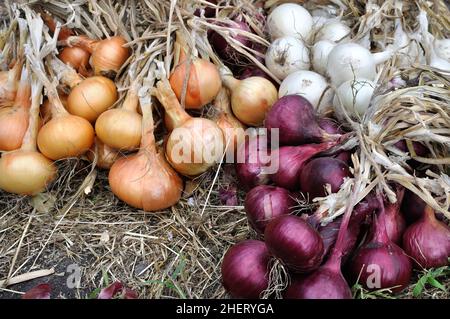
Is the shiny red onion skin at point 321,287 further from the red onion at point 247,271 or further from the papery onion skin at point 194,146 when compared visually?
the papery onion skin at point 194,146

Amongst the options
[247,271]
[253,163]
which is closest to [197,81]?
[253,163]

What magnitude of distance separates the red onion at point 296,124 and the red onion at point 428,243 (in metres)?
0.39

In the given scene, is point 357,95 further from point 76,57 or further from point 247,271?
point 76,57

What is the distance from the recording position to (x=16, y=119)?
1941 mm

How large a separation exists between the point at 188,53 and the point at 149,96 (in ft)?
0.68

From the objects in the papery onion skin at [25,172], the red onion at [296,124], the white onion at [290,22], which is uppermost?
the white onion at [290,22]

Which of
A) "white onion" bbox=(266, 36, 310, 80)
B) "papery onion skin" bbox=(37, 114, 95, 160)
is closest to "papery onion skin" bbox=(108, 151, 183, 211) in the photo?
"papery onion skin" bbox=(37, 114, 95, 160)

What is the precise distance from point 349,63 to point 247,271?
0.87 metres

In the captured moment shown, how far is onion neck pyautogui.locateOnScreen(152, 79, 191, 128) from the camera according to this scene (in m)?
1.91

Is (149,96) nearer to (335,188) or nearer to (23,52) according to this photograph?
(23,52)

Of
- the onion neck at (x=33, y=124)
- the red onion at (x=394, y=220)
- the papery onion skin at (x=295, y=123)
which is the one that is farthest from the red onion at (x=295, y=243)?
the onion neck at (x=33, y=124)

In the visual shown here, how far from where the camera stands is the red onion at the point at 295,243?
4.39 feet

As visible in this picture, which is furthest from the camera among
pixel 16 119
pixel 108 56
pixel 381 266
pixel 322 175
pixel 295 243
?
pixel 108 56

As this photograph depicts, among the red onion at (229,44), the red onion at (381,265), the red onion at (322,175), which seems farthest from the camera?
the red onion at (229,44)
